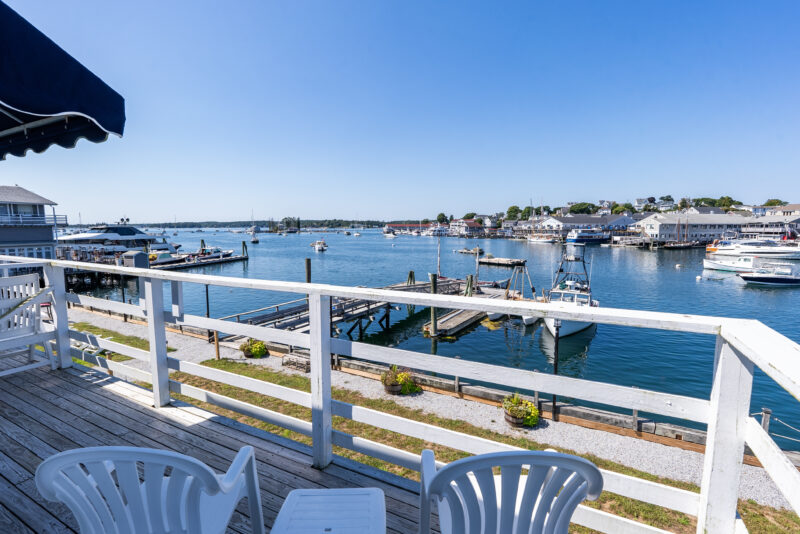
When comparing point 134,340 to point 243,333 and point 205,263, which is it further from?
point 205,263

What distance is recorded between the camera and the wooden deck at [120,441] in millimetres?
1948

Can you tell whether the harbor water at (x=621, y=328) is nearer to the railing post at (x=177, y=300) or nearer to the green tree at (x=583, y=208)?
the railing post at (x=177, y=300)

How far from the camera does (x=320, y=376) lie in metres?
2.21

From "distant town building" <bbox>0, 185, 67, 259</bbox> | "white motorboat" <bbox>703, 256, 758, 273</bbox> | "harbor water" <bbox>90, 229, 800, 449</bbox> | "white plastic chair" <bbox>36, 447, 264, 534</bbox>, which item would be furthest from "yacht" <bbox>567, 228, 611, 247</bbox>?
"white plastic chair" <bbox>36, 447, 264, 534</bbox>

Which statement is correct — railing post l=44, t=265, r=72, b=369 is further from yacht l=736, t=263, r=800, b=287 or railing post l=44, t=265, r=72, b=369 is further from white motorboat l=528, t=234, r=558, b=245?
white motorboat l=528, t=234, r=558, b=245

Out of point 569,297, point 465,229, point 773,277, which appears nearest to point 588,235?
point 465,229

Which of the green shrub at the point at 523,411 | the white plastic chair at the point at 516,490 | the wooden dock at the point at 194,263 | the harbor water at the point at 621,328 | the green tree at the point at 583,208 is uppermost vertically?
the green tree at the point at 583,208

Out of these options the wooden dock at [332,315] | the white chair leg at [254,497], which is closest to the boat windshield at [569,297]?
the wooden dock at [332,315]

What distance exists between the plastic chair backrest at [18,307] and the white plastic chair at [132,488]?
11.1 ft

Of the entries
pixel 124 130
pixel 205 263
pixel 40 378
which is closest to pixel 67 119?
pixel 124 130

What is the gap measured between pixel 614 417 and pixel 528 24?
15.5 meters

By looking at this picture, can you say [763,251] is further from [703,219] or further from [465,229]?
[465,229]

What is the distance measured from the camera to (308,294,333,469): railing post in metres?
2.16

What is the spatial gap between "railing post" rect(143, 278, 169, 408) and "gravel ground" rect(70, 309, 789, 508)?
627cm
